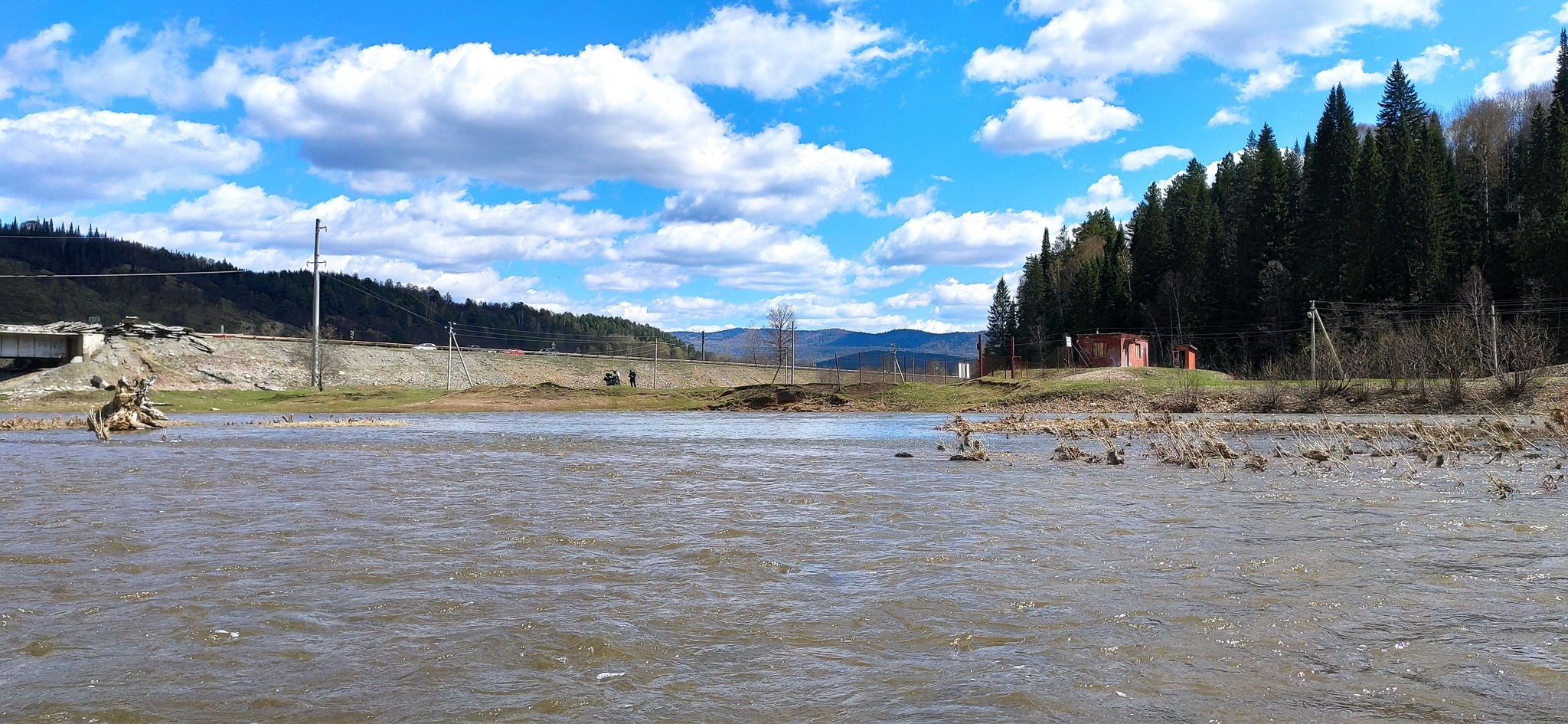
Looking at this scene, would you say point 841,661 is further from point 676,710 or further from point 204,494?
point 204,494

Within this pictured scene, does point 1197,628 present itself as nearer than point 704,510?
Yes

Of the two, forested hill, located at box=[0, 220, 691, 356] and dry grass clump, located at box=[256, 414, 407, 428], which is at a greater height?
forested hill, located at box=[0, 220, 691, 356]

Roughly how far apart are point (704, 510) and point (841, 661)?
6.13 m

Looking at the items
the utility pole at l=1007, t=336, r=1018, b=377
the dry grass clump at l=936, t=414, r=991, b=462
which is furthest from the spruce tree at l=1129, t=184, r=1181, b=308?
the dry grass clump at l=936, t=414, r=991, b=462

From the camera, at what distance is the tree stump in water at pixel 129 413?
86.2ft

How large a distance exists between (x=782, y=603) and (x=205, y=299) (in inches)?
7152

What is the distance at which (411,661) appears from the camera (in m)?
4.91

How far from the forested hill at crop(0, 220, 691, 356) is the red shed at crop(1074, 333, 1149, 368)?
6555 cm

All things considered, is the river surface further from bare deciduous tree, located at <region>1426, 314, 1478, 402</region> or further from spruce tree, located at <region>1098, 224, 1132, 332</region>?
spruce tree, located at <region>1098, 224, 1132, 332</region>

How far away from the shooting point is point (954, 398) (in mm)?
43531

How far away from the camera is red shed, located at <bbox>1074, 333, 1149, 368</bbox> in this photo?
8231 cm

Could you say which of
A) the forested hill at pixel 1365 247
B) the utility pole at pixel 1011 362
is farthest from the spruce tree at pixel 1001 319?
the utility pole at pixel 1011 362

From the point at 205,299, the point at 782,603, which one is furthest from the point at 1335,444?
the point at 205,299

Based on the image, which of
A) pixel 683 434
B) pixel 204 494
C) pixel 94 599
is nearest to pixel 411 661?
pixel 94 599
